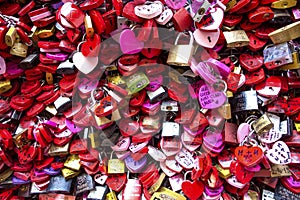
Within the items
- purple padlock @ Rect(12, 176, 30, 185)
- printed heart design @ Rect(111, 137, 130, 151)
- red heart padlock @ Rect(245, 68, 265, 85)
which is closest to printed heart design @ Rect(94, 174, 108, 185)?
printed heart design @ Rect(111, 137, 130, 151)

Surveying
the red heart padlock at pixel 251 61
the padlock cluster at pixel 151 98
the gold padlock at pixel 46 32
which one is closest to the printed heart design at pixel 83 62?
the padlock cluster at pixel 151 98

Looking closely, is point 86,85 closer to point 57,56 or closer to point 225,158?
point 57,56

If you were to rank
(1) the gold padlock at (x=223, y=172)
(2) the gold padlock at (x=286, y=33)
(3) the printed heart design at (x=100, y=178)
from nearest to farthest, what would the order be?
(2) the gold padlock at (x=286, y=33) < (1) the gold padlock at (x=223, y=172) < (3) the printed heart design at (x=100, y=178)

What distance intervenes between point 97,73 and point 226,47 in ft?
1.40

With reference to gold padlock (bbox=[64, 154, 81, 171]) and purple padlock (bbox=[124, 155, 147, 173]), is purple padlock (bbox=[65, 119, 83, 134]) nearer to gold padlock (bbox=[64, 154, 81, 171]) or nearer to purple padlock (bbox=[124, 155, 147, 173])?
gold padlock (bbox=[64, 154, 81, 171])

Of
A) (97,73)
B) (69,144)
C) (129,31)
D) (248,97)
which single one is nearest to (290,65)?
(248,97)

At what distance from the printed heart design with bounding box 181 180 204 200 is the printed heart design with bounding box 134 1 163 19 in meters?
0.52

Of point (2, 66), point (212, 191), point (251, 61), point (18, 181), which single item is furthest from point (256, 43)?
point (18, 181)

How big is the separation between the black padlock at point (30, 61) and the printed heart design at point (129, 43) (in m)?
0.31

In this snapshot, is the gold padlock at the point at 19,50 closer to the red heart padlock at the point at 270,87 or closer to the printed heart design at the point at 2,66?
the printed heart design at the point at 2,66

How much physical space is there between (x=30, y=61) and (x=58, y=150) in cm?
32

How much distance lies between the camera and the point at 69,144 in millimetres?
1251

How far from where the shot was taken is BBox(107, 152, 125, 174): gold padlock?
3.99 feet

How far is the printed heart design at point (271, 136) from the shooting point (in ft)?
3.62
